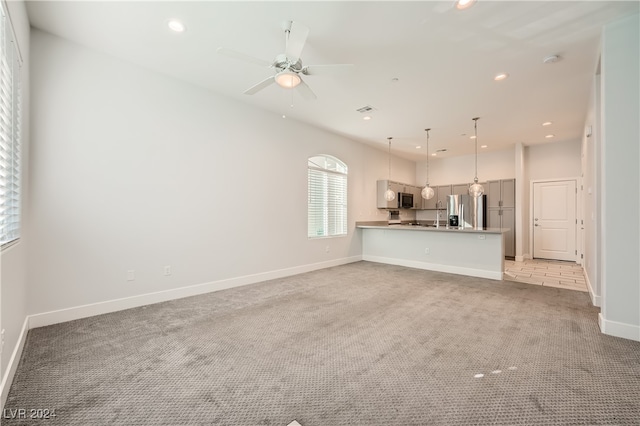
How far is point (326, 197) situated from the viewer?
6293mm

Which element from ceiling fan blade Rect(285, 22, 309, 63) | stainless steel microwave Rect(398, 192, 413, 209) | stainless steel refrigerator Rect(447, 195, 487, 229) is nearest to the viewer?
ceiling fan blade Rect(285, 22, 309, 63)

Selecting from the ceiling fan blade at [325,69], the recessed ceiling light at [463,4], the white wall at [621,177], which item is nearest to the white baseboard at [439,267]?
the white wall at [621,177]

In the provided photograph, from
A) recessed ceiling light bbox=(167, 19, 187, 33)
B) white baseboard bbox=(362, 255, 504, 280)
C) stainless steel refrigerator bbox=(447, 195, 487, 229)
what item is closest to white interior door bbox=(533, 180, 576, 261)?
stainless steel refrigerator bbox=(447, 195, 487, 229)

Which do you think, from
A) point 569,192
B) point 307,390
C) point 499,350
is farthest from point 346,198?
point 569,192

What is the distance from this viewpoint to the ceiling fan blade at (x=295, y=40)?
7.55ft

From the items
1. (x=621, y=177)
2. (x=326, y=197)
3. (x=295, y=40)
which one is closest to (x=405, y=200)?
(x=326, y=197)

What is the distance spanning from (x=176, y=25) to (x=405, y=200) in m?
7.11

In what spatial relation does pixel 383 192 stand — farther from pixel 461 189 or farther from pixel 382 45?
pixel 382 45

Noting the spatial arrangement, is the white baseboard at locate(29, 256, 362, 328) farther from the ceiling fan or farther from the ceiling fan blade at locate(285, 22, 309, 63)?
the ceiling fan blade at locate(285, 22, 309, 63)

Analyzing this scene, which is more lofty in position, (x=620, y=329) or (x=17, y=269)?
(x=17, y=269)

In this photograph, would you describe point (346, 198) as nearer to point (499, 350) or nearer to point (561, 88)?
point (561, 88)

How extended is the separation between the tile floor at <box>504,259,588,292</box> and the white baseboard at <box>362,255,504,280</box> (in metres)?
0.28

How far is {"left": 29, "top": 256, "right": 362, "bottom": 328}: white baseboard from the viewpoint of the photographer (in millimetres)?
2959

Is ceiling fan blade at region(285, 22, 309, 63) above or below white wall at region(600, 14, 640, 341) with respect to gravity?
above
